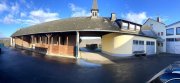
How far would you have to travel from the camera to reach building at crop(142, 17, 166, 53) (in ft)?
150

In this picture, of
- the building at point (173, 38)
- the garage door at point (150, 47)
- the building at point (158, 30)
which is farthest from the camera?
the building at point (158, 30)

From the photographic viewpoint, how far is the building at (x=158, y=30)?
45.8 metres

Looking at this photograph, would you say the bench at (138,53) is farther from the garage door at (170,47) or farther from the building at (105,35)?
the garage door at (170,47)

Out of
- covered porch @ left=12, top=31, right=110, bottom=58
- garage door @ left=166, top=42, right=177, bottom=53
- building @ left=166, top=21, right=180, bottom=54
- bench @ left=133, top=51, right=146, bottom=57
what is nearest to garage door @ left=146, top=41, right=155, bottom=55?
bench @ left=133, top=51, right=146, bottom=57

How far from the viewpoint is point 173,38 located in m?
43.2

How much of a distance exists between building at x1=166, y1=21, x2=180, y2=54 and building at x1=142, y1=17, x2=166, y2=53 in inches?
36.4

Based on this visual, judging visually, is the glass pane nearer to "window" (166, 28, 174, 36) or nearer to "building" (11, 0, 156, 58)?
"window" (166, 28, 174, 36)

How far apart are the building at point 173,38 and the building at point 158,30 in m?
0.93

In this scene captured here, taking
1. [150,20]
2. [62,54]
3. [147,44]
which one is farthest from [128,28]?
[150,20]

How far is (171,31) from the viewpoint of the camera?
145 feet

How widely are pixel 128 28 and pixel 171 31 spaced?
56.1 ft

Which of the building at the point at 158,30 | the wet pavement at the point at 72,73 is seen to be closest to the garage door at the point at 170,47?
the building at the point at 158,30

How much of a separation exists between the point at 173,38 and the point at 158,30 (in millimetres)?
4906

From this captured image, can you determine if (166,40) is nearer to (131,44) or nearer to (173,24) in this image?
(173,24)
